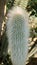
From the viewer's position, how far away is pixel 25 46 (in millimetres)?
2383

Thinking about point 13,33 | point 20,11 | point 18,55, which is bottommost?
point 18,55

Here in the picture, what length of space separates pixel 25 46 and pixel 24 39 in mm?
70

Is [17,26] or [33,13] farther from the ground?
[17,26]

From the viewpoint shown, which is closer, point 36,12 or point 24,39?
point 24,39

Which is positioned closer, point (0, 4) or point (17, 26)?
point (17, 26)

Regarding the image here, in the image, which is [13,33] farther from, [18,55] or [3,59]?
[3,59]

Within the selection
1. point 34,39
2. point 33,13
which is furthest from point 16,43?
point 33,13

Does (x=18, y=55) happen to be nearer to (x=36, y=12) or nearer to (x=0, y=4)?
(x=0, y=4)

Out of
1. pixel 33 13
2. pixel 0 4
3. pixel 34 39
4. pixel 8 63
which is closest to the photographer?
pixel 8 63

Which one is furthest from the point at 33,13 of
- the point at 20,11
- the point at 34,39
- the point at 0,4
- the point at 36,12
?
the point at 20,11

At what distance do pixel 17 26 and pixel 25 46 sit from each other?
21cm

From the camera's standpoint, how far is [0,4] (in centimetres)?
335

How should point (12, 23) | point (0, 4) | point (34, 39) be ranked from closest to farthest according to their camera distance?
point (12, 23), point (0, 4), point (34, 39)

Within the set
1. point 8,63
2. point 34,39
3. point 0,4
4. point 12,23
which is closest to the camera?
point 12,23
